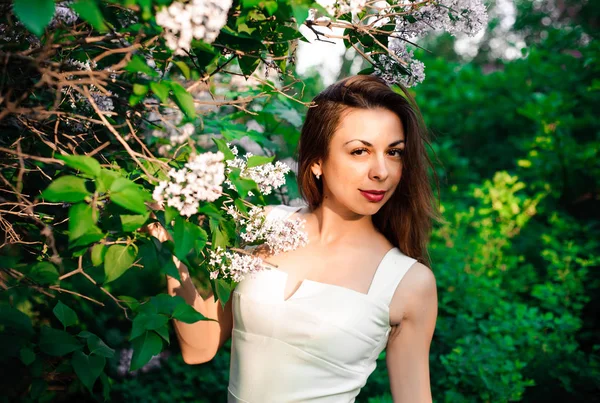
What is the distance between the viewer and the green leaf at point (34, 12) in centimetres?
81

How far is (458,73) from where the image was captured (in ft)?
22.2

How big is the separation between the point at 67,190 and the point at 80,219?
6 centimetres

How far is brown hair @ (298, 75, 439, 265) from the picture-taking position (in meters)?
2.02

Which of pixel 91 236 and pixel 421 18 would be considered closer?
pixel 91 236

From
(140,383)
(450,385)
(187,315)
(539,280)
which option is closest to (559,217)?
(539,280)

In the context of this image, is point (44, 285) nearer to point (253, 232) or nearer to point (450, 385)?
point (253, 232)

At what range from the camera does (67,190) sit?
104 cm

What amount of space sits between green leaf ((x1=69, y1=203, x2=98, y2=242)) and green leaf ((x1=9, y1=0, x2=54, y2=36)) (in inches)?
13.5

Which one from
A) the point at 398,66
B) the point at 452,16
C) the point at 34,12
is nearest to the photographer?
the point at 34,12

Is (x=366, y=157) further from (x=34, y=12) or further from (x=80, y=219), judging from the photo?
(x=34, y=12)

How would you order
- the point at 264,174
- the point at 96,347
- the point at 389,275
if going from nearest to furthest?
the point at 96,347
the point at 264,174
the point at 389,275

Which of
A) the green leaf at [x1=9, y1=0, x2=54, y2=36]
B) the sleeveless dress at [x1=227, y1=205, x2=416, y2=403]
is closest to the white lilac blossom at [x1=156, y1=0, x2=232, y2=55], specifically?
the green leaf at [x1=9, y1=0, x2=54, y2=36]

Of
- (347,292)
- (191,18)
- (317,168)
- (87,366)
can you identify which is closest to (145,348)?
(87,366)

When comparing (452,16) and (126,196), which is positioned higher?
(452,16)
